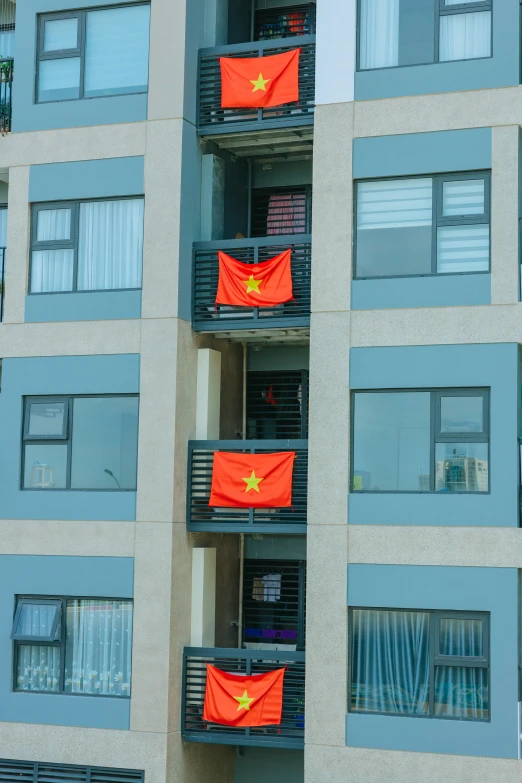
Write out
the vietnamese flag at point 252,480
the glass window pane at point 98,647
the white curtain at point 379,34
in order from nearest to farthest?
1. the white curtain at point 379,34
2. the vietnamese flag at point 252,480
3. the glass window pane at point 98,647

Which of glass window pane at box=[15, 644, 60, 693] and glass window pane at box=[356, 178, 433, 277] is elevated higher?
glass window pane at box=[356, 178, 433, 277]

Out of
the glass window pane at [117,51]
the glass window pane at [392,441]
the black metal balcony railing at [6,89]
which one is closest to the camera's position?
the glass window pane at [392,441]

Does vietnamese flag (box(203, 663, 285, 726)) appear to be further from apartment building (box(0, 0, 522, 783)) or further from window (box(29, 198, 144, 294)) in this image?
window (box(29, 198, 144, 294))

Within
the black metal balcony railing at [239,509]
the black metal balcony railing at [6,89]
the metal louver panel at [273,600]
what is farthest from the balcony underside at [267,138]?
the metal louver panel at [273,600]

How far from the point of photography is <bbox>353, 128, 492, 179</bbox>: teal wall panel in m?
19.5

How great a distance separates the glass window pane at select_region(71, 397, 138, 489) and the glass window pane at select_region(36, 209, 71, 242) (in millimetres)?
2802

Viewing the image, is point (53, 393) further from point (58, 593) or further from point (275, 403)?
point (275, 403)

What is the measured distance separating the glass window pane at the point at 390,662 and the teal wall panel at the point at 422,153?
6.56 meters

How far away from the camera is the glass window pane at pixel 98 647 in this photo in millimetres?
20500

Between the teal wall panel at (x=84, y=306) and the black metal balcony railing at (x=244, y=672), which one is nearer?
the black metal balcony railing at (x=244, y=672)

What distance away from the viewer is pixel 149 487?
20.5 metres

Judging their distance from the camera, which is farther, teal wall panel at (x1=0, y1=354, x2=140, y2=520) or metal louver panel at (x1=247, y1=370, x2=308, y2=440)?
metal louver panel at (x1=247, y1=370, x2=308, y2=440)

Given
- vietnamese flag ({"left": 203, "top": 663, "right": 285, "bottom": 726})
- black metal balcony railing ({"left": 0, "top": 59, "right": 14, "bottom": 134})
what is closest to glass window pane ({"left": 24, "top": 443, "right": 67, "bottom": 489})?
vietnamese flag ({"left": 203, "top": 663, "right": 285, "bottom": 726})

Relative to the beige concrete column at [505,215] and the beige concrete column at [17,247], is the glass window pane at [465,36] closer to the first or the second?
the beige concrete column at [505,215]
